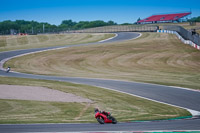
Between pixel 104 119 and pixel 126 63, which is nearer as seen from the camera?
pixel 104 119

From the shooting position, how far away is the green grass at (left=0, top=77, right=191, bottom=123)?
15930 mm

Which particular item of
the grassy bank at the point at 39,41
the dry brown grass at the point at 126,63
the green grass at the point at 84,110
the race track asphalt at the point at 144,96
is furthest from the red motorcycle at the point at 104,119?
the grassy bank at the point at 39,41

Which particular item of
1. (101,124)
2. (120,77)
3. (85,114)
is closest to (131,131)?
(101,124)

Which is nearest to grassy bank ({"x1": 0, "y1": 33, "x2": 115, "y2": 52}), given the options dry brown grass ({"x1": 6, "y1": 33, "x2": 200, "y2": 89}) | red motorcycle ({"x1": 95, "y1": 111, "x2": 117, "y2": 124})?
dry brown grass ({"x1": 6, "y1": 33, "x2": 200, "y2": 89})

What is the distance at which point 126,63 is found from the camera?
40062 millimetres

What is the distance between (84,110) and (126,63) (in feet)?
75.7

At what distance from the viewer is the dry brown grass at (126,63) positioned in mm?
30859

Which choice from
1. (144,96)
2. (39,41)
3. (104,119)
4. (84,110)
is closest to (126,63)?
(144,96)

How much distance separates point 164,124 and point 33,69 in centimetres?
2548

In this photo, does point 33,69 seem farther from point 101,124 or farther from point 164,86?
point 101,124

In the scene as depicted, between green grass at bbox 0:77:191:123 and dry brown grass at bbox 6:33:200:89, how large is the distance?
300 inches

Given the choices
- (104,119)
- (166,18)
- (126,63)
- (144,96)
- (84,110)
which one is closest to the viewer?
(104,119)

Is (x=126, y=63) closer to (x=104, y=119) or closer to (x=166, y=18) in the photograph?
(x=104, y=119)

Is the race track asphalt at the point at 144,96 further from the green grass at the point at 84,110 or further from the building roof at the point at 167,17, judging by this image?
the building roof at the point at 167,17
